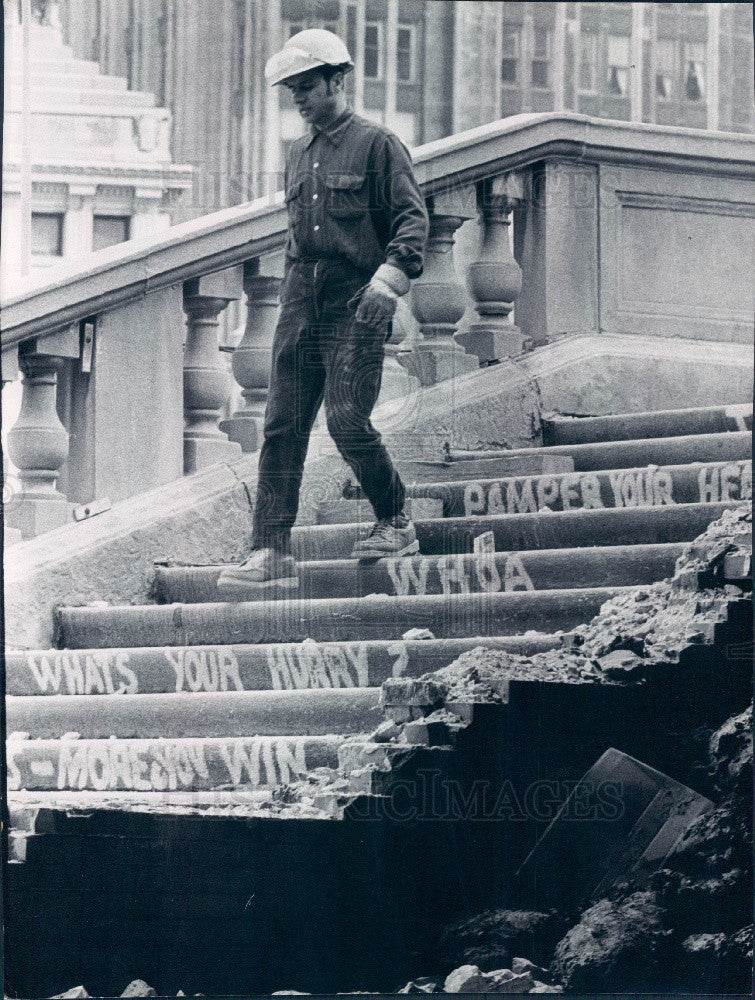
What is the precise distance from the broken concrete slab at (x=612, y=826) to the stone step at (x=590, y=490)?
953 millimetres

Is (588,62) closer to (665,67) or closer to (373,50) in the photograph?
(665,67)

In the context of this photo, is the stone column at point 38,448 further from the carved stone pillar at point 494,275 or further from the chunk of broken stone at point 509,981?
the chunk of broken stone at point 509,981

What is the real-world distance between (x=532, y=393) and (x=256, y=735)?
5.46ft

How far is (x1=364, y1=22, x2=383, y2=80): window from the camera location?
667cm

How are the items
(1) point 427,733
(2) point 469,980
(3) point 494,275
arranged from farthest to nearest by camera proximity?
(3) point 494,275
(1) point 427,733
(2) point 469,980

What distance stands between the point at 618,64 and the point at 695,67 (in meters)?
0.27

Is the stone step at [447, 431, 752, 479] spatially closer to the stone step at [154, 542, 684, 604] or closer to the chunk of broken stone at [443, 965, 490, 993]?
the stone step at [154, 542, 684, 604]

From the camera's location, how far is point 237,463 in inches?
273

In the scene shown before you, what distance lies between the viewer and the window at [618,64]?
675cm

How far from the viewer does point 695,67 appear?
6.80 metres

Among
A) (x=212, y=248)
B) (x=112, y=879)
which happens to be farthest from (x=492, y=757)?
(x=212, y=248)

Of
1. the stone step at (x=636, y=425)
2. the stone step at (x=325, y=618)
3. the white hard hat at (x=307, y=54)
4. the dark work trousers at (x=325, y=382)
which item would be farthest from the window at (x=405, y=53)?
the stone step at (x=325, y=618)

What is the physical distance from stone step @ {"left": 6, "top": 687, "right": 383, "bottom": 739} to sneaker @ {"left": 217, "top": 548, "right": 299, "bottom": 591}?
1.28 ft

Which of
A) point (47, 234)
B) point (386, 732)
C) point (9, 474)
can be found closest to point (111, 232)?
point (47, 234)
